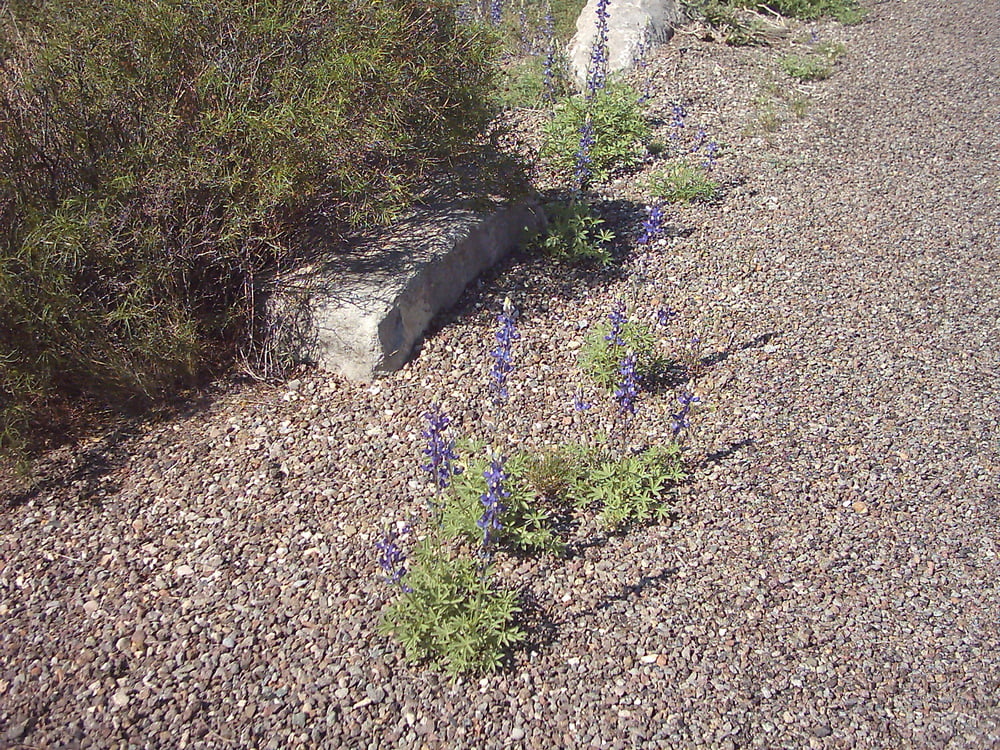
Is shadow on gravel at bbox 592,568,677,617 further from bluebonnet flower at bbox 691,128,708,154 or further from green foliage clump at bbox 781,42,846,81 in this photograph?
green foliage clump at bbox 781,42,846,81

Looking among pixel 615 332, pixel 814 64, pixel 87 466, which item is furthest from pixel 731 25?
pixel 87 466

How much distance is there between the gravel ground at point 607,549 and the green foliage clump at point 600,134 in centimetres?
114

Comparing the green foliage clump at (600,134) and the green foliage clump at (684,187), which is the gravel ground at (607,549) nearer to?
the green foliage clump at (684,187)

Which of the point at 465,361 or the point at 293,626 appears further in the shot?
the point at 465,361

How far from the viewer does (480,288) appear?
494 cm

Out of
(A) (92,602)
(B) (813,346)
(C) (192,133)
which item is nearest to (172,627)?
(A) (92,602)

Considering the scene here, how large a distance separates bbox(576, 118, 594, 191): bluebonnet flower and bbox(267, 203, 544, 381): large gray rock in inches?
49.5

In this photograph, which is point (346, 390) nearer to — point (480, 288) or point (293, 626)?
point (480, 288)

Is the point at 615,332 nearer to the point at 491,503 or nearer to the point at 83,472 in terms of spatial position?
the point at 491,503

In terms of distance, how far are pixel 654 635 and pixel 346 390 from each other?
1896 mm

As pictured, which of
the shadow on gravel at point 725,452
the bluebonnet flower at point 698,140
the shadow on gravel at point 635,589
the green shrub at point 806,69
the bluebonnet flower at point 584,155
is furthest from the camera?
the green shrub at point 806,69

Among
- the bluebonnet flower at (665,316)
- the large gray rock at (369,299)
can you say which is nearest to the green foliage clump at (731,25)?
the bluebonnet flower at (665,316)

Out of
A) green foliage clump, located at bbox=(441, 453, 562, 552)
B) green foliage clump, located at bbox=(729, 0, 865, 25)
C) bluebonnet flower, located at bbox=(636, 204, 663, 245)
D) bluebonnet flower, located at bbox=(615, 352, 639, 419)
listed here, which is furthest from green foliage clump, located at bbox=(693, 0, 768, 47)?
green foliage clump, located at bbox=(441, 453, 562, 552)

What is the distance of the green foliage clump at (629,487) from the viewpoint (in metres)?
3.57
